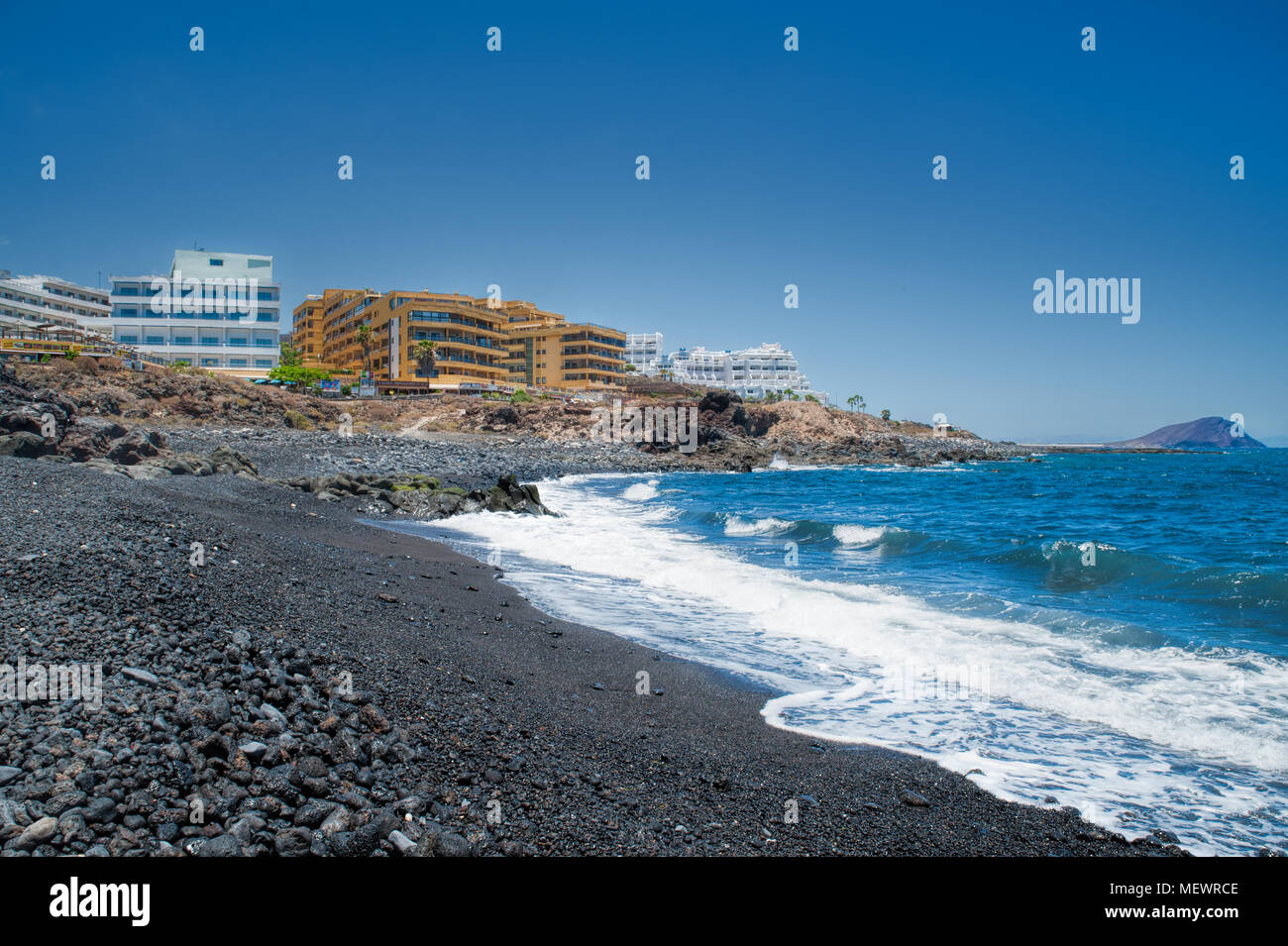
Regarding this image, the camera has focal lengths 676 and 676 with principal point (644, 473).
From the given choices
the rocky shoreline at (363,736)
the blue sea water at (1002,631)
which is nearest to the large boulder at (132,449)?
the blue sea water at (1002,631)

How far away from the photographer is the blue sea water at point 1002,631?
22.1ft

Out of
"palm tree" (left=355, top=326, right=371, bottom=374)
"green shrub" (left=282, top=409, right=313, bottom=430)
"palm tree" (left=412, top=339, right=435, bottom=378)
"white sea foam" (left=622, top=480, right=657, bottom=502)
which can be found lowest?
"white sea foam" (left=622, top=480, right=657, bottom=502)

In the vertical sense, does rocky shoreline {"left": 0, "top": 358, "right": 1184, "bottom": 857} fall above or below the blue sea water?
above

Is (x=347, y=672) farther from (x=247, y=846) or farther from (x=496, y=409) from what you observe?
(x=496, y=409)

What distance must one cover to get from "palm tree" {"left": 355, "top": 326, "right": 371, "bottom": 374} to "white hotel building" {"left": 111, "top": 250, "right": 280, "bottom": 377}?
14.4 meters

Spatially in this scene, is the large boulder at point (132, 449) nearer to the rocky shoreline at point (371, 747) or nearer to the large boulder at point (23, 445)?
the large boulder at point (23, 445)

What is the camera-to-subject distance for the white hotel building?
7812 centimetres

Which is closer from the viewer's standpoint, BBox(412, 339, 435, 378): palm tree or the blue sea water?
the blue sea water

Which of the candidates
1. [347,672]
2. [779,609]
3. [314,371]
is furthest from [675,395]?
[347,672]

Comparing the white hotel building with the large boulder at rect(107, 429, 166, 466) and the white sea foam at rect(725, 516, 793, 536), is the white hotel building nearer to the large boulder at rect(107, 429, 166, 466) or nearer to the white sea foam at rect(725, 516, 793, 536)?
the large boulder at rect(107, 429, 166, 466)

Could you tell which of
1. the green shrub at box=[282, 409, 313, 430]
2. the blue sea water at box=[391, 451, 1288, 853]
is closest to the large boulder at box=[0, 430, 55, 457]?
the blue sea water at box=[391, 451, 1288, 853]

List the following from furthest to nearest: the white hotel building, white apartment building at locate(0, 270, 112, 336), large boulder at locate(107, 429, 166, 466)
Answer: white apartment building at locate(0, 270, 112, 336)
the white hotel building
large boulder at locate(107, 429, 166, 466)

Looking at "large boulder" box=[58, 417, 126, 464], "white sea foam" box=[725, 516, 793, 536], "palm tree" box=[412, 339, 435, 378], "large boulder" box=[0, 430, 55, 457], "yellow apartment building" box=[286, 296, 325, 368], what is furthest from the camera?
"yellow apartment building" box=[286, 296, 325, 368]

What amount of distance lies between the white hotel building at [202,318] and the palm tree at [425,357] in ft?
53.6
